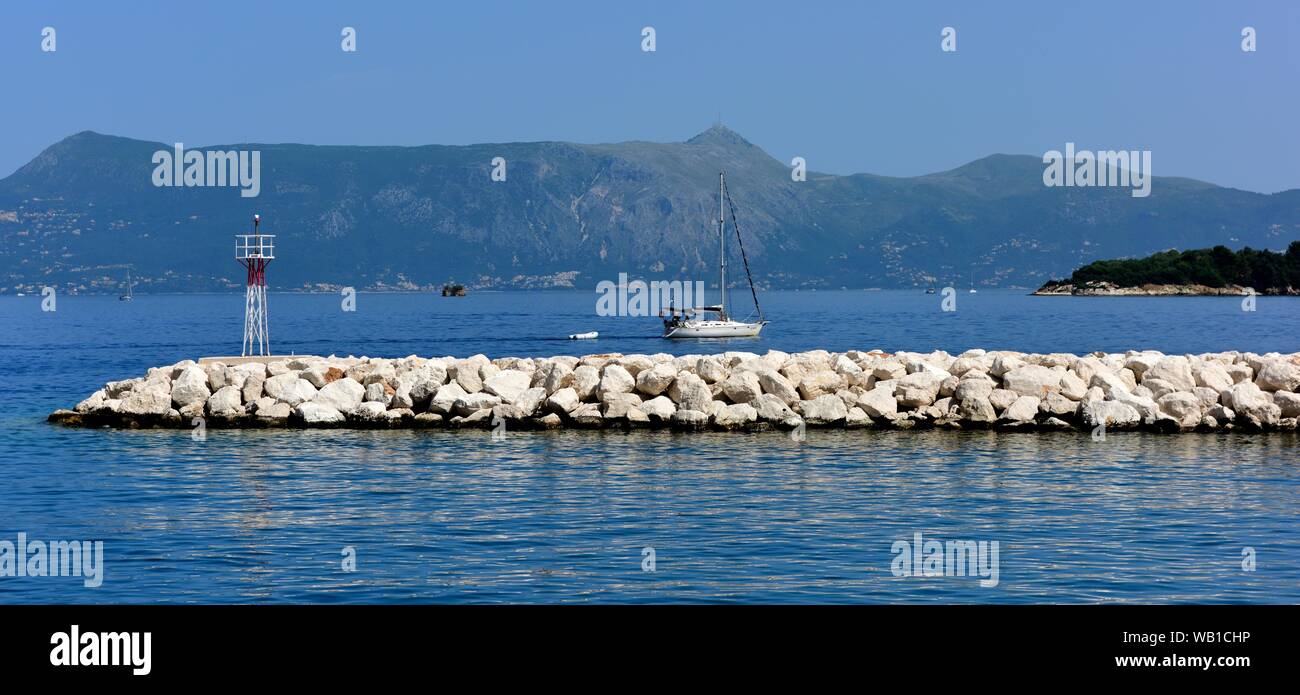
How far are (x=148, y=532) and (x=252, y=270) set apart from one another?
2211 centimetres

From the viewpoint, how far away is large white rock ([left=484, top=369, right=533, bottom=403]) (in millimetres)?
31438

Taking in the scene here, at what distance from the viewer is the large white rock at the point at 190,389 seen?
3259 cm

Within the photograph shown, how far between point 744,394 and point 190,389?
41.3 feet

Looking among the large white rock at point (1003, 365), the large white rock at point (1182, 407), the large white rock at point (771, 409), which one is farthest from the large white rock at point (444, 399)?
the large white rock at point (1182, 407)

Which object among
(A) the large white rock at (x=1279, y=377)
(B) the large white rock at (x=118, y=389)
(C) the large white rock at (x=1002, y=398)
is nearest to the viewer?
(C) the large white rock at (x=1002, y=398)

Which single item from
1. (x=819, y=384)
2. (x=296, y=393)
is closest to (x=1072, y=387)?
(x=819, y=384)

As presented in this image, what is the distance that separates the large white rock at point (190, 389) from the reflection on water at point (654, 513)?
2573mm

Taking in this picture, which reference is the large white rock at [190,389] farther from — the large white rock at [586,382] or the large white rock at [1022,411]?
the large white rock at [1022,411]

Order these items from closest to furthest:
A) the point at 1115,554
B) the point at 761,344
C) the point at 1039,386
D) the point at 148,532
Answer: the point at 1115,554 < the point at 148,532 < the point at 1039,386 < the point at 761,344

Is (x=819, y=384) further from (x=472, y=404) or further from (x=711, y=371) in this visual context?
(x=472, y=404)
